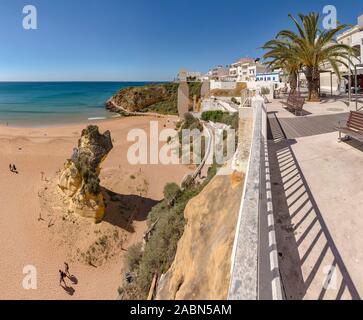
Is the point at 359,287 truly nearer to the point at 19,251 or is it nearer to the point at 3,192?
the point at 19,251

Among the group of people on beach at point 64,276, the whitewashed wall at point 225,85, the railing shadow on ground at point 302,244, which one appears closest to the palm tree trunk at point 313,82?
the railing shadow on ground at point 302,244

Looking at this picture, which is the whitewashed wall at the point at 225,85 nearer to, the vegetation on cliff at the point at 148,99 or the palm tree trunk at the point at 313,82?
the vegetation on cliff at the point at 148,99

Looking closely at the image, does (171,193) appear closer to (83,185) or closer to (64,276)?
(83,185)

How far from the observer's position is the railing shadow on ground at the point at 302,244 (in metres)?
2.98

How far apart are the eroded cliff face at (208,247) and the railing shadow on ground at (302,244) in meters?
0.92

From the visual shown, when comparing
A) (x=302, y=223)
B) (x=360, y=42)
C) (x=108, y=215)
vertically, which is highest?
(x=360, y=42)

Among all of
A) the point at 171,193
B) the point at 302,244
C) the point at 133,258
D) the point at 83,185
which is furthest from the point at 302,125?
the point at 83,185

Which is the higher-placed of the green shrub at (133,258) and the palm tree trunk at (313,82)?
the palm tree trunk at (313,82)

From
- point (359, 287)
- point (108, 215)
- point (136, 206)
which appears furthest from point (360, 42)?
point (359, 287)

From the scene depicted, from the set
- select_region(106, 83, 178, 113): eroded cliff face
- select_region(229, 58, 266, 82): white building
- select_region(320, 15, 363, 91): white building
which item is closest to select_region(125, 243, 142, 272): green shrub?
select_region(320, 15, 363, 91): white building

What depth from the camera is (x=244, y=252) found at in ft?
7.19

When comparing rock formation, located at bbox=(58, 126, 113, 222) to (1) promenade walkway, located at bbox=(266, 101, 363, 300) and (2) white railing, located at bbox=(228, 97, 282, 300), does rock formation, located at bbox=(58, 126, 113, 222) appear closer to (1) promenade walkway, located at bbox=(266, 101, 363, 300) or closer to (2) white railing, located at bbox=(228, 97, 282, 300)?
(1) promenade walkway, located at bbox=(266, 101, 363, 300)
